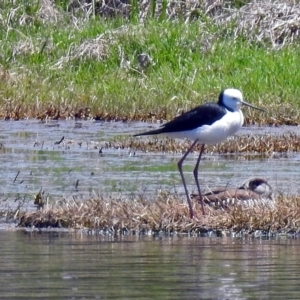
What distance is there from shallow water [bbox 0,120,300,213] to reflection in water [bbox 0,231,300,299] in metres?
1.90

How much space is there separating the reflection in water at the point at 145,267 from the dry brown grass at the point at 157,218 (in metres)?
0.22

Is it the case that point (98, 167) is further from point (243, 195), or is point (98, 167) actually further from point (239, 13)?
point (239, 13)

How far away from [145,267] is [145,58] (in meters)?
12.9

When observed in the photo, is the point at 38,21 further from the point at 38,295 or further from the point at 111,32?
the point at 38,295

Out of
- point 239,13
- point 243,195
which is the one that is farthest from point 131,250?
point 239,13

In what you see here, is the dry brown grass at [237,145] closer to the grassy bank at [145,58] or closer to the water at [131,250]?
the water at [131,250]

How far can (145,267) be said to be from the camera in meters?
8.05

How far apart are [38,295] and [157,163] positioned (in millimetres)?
7097

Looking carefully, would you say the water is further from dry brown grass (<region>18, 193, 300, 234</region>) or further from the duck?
the duck

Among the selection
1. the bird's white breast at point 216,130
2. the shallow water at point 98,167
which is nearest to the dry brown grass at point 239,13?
the shallow water at point 98,167

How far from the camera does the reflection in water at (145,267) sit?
7176mm

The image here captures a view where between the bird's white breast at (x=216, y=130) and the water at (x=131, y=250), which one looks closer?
the water at (x=131, y=250)

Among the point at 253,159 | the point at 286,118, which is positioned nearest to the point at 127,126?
the point at 286,118

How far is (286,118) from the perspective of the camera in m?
Result: 17.5
